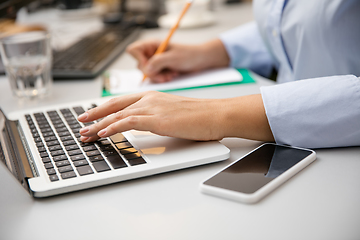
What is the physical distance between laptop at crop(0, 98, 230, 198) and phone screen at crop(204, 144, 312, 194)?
37mm

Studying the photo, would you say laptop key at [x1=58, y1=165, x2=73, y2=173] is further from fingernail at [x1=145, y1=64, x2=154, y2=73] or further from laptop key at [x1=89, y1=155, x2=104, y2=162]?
fingernail at [x1=145, y1=64, x2=154, y2=73]

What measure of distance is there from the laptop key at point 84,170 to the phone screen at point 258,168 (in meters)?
0.14

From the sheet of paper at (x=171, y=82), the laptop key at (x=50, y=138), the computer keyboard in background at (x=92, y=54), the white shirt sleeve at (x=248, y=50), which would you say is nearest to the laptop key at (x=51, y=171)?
the laptop key at (x=50, y=138)

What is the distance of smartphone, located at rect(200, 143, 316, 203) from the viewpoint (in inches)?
15.6

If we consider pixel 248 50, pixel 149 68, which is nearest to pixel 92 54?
pixel 149 68

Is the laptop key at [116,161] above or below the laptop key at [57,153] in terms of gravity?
above

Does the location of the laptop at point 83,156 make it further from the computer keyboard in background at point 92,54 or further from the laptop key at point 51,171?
the computer keyboard in background at point 92,54

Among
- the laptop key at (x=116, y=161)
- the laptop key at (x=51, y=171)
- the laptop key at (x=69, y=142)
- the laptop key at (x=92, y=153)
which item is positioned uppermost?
the laptop key at (x=116, y=161)

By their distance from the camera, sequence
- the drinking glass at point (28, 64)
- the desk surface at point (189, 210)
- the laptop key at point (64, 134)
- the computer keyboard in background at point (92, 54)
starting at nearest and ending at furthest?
the desk surface at point (189, 210) → the laptop key at point (64, 134) → the drinking glass at point (28, 64) → the computer keyboard in background at point (92, 54)

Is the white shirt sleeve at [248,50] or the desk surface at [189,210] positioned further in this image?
the white shirt sleeve at [248,50]

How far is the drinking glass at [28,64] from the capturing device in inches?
32.0

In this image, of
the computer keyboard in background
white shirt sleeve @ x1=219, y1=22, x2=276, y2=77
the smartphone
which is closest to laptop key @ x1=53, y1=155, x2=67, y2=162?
the smartphone

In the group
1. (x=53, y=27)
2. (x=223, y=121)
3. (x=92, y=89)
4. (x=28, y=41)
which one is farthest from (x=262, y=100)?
(x=53, y=27)

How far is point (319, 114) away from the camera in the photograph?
0.50m
